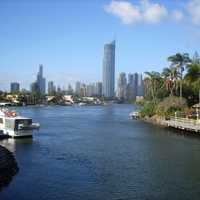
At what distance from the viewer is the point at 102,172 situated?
3903 cm

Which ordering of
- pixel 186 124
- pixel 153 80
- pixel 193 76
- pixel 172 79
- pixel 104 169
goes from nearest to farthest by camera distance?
pixel 104 169 < pixel 186 124 < pixel 193 76 < pixel 172 79 < pixel 153 80

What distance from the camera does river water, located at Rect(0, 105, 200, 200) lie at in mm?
31891

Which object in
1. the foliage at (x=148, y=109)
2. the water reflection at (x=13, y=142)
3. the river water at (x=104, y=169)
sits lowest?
the river water at (x=104, y=169)

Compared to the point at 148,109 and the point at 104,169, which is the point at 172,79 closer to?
the point at 148,109

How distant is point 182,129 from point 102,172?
43.3 metres

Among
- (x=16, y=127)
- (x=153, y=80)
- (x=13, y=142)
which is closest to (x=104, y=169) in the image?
(x=13, y=142)

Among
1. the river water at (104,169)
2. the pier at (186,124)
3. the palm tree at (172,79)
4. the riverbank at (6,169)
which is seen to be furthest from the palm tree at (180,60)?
the riverbank at (6,169)

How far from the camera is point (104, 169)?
4044 centimetres

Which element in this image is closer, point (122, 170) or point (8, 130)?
point (122, 170)

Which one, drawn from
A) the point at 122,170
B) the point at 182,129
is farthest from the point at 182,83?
the point at 122,170

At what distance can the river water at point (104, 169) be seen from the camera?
1256 inches

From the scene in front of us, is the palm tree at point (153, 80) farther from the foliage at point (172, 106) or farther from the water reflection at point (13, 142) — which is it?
the water reflection at point (13, 142)

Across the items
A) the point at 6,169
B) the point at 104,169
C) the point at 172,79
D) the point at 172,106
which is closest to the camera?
the point at 6,169

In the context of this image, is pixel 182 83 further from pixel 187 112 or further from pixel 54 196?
pixel 54 196
